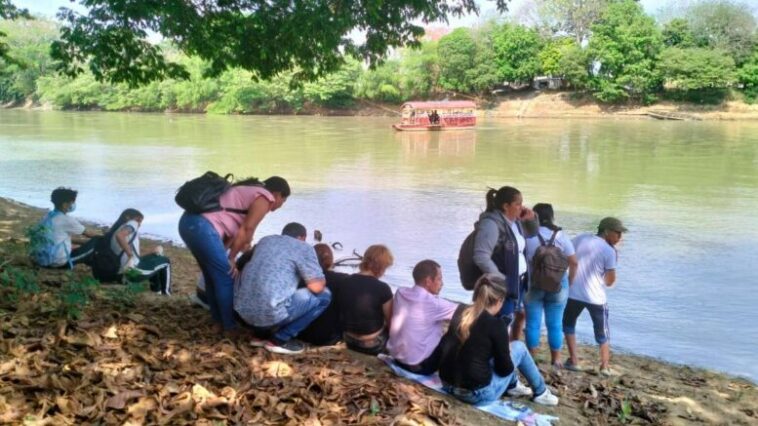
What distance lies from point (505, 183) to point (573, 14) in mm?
54407

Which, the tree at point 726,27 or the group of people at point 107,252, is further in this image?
the tree at point 726,27

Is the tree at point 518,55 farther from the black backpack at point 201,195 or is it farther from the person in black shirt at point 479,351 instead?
the person in black shirt at point 479,351

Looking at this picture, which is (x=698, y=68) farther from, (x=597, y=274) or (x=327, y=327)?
(x=327, y=327)

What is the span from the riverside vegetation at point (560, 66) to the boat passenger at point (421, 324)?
173 ft

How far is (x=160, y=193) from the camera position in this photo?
18703 millimetres

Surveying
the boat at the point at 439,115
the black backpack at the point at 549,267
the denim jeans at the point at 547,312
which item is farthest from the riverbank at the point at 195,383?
the boat at the point at 439,115

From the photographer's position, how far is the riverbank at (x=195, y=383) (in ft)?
10.8

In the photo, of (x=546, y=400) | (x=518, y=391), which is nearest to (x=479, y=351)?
(x=518, y=391)

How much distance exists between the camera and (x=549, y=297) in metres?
5.46

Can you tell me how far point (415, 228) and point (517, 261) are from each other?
901 centimetres

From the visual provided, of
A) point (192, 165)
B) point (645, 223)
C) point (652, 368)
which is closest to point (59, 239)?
point (652, 368)

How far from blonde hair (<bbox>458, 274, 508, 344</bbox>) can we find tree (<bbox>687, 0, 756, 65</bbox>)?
63.1m

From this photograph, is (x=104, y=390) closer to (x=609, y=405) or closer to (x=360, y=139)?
(x=609, y=405)

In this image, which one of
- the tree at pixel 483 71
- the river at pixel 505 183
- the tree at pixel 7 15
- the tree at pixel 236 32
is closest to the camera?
the tree at pixel 236 32
